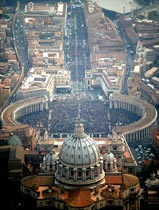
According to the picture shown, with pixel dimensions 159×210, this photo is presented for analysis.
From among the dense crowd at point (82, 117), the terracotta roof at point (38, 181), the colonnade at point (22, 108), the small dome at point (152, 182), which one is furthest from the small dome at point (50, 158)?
the colonnade at point (22, 108)

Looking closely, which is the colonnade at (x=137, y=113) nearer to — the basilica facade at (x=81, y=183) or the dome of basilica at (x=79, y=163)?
the basilica facade at (x=81, y=183)

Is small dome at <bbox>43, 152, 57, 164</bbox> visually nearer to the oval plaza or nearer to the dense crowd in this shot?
the oval plaza

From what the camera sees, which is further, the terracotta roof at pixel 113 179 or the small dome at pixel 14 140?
the small dome at pixel 14 140

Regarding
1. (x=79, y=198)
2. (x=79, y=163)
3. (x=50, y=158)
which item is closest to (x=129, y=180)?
(x=79, y=163)

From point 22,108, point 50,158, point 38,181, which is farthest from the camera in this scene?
point 22,108

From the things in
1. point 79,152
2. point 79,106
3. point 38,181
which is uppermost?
point 79,152

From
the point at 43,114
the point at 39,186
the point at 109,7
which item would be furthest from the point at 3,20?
the point at 39,186

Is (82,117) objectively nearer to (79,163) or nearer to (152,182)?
(152,182)
